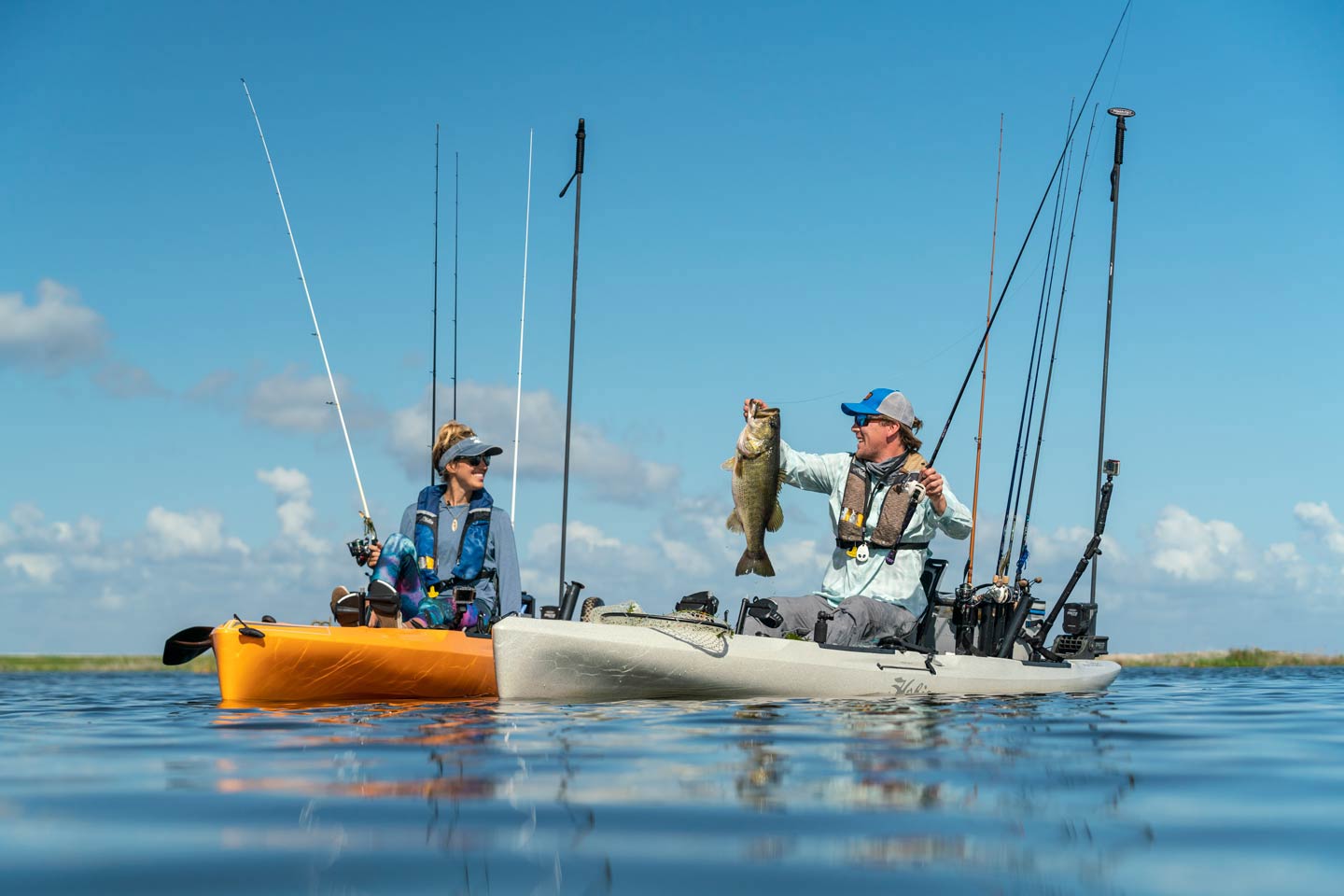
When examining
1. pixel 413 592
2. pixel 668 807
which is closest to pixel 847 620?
pixel 413 592

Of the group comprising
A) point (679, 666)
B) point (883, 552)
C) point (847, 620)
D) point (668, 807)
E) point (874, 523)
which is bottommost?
point (668, 807)

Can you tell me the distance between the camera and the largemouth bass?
8273mm

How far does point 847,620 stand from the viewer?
28.1 ft

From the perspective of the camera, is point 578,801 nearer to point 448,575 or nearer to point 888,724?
point 888,724

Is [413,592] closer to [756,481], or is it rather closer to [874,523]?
[756,481]

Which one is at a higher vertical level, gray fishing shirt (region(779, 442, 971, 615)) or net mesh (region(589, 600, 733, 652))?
gray fishing shirt (region(779, 442, 971, 615))

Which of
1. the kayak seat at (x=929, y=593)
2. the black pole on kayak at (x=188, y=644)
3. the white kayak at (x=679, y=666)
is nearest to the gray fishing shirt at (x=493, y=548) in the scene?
the white kayak at (x=679, y=666)

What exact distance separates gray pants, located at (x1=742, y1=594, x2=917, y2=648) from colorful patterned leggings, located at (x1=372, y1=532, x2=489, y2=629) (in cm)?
202

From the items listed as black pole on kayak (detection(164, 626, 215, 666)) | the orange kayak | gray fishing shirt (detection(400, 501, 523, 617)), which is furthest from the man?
black pole on kayak (detection(164, 626, 215, 666))

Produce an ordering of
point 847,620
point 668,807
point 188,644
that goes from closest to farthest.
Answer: point 668,807 → point 847,620 → point 188,644

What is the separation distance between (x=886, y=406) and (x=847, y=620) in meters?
1.51

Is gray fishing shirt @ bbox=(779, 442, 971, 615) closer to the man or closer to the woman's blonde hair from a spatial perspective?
the man

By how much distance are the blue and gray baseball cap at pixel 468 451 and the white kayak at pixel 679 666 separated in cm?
142

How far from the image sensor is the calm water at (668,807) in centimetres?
274
